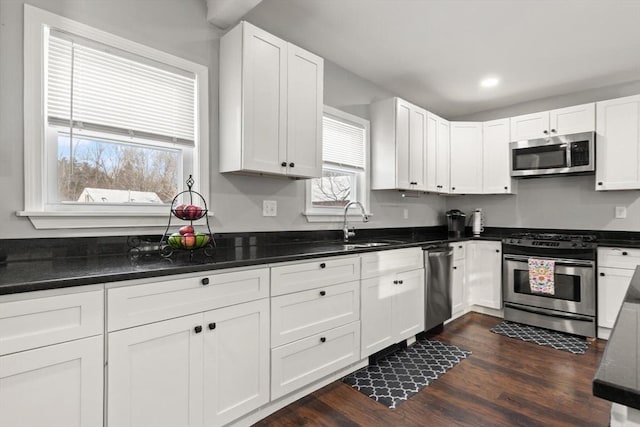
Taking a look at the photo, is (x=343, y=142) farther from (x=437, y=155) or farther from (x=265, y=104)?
(x=437, y=155)

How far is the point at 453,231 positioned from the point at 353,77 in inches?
94.1

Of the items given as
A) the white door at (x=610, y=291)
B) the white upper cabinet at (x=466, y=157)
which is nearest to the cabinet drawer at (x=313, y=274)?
the white upper cabinet at (x=466, y=157)

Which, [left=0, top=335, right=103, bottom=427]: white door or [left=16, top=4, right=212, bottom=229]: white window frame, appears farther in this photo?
[left=16, top=4, right=212, bottom=229]: white window frame

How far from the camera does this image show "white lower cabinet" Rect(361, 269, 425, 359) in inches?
98.4

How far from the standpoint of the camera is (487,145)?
420 cm

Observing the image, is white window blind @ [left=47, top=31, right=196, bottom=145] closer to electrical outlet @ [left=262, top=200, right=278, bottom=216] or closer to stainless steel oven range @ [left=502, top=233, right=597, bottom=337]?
electrical outlet @ [left=262, top=200, right=278, bottom=216]

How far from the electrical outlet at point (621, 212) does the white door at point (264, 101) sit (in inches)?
142

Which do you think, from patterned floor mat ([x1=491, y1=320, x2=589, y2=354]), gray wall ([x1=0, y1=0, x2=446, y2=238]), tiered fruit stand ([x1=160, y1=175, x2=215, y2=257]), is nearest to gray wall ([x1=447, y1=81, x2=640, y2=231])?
patterned floor mat ([x1=491, y1=320, x2=589, y2=354])

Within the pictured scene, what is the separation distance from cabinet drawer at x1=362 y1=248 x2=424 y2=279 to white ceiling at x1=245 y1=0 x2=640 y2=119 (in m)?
1.73

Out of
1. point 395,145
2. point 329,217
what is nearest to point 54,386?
point 329,217

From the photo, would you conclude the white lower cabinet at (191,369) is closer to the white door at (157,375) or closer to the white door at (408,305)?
the white door at (157,375)

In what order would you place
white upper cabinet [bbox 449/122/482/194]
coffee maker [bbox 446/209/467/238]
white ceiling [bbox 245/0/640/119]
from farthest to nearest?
1. coffee maker [bbox 446/209/467/238]
2. white upper cabinet [bbox 449/122/482/194]
3. white ceiling [bbox 245/0/640/119]

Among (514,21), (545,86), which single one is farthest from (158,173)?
(545,86)

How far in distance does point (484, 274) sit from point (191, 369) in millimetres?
3453
